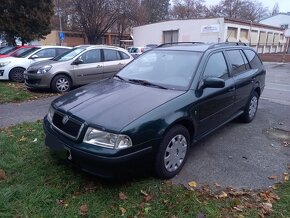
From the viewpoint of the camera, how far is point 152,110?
3465 mm

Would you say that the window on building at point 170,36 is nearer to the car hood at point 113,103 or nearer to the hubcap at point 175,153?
the car hood at point 113,103

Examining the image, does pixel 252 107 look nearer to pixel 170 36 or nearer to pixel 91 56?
pixel 91 56

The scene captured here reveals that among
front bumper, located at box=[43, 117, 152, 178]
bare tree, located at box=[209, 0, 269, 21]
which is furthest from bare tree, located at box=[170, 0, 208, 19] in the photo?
front bumper, located at box=[43, 117, 152, 178]

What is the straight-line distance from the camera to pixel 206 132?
14.6 feet

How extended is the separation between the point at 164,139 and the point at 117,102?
0.74m

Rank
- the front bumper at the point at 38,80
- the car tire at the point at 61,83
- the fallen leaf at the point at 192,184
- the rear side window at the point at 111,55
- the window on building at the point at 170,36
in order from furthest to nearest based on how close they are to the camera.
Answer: the window on building at the point at 170,36 < the rear side window at the point at 111,55 < the car tire at the point at 61,83 < the front bumper at the point at 38,80 < the fallen leaf at the point at 192,184

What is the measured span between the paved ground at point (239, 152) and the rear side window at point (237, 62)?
46.1 inches

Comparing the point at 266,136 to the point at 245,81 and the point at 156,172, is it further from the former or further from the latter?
the point at 156,172

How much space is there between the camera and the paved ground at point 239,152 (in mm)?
3911

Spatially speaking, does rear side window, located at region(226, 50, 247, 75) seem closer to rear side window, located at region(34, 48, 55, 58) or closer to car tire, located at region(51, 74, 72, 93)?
car tire, located at region(51, 74, 72, 93)

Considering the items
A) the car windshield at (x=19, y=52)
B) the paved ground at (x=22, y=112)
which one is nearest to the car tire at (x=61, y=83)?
the paved ground at (x=22, y=112)

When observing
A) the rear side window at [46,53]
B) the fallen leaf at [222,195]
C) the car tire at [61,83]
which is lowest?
the fallen leaf at [222,195]

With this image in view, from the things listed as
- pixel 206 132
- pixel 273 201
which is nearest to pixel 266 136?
pixel 206 132

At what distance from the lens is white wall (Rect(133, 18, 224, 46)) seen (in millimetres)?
35562
